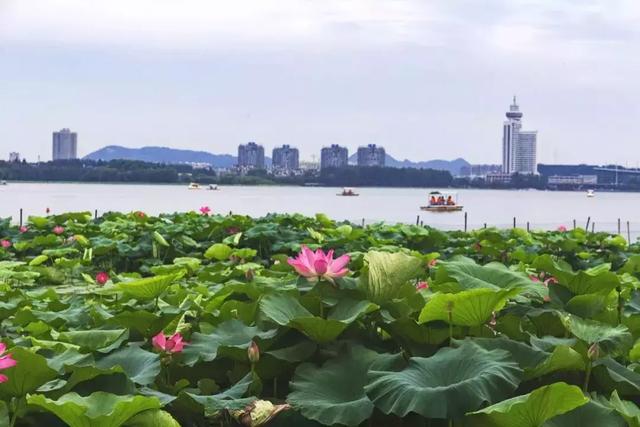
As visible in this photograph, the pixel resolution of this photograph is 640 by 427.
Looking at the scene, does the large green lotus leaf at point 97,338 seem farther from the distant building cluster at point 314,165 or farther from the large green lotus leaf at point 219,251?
the distant building cluster at point 314,165

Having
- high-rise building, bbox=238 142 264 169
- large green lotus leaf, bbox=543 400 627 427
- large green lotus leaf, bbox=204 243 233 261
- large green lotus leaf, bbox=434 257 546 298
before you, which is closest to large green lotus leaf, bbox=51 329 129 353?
large green lotus leaf, bbox=434 257 546 298

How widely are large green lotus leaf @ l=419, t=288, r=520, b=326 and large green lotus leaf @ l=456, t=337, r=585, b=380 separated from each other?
68 millimetres

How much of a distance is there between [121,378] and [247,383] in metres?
0.26

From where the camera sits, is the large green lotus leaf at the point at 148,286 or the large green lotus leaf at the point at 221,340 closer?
the large green lotus leaf at the point at 221,340

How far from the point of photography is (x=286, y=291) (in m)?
2.04

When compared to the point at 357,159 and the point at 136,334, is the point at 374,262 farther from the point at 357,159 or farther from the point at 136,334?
the point at 357,159

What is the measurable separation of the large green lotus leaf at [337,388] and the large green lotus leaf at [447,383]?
0.21 feet

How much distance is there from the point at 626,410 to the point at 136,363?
1.02m

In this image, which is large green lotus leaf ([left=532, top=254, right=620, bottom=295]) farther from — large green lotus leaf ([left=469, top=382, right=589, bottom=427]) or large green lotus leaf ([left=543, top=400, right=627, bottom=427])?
large green lotus leaf ([left=469, top=382, right=589, bottom=427])

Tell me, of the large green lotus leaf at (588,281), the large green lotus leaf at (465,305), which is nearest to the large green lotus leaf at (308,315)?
the large green lotus leaf at (465,305)

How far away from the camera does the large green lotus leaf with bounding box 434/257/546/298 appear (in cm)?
210

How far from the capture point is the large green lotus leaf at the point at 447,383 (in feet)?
4.63

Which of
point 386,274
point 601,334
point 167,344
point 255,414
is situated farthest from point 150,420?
point 601,334

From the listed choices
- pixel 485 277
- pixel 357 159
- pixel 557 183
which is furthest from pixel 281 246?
pixel 557 183
